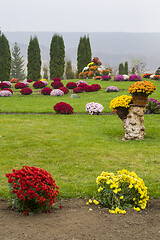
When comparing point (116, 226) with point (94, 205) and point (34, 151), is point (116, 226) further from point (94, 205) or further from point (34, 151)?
point (34, 151)

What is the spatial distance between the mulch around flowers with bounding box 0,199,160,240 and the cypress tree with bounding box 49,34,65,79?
3812 cm

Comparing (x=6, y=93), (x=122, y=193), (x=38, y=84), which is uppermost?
(x=38, y=84)

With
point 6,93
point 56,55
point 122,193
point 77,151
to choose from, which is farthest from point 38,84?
point 122,193

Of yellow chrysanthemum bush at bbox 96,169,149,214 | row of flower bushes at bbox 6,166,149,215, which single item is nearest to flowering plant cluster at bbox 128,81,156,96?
row of flower bushes at bbox 6,166,149,215

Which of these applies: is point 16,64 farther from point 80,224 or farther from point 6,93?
point 80,224

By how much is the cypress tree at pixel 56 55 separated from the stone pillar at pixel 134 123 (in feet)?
108

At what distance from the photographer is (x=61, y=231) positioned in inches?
145

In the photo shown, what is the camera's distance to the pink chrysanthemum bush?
15.0ft

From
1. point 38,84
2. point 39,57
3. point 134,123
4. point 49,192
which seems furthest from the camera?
point 39,57

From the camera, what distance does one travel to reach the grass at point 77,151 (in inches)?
242

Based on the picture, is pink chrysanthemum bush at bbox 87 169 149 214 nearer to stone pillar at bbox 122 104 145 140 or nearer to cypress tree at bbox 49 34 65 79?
stone pillar at bbox 122 104 145 140

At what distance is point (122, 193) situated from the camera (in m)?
4.75

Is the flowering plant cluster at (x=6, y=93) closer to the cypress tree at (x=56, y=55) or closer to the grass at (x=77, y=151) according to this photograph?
the grass at (x=77, y=151)

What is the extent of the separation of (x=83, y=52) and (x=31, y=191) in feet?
139
